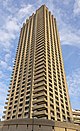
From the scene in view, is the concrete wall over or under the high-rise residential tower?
under

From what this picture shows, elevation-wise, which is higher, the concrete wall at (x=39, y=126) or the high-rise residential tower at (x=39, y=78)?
the high-rise residential tower at (x=39, y=78)

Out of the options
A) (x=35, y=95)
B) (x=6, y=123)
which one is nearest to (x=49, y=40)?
(x=35, y=95)

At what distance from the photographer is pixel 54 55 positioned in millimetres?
80562

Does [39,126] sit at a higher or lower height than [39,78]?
lower

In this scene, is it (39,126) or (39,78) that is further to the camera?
(39,78)

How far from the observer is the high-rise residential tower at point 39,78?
2286 inches

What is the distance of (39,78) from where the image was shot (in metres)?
65.9

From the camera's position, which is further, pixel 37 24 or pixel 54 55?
pixel 37 24

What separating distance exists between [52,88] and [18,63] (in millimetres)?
26697

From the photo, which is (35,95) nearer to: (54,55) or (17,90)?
(17,90)

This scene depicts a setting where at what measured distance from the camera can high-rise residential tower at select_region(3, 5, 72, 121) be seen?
58062 mm

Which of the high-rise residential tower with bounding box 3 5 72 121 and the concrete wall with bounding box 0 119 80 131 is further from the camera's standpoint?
the high-rise residential tower with bounding box 3 5 72 121

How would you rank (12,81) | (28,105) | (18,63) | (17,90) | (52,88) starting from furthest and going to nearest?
(18,63) → (12,81) → (17,90) → (52,88) → (28,105)

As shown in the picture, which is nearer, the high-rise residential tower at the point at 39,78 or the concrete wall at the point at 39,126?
the concrete wall at the point at 39,126
